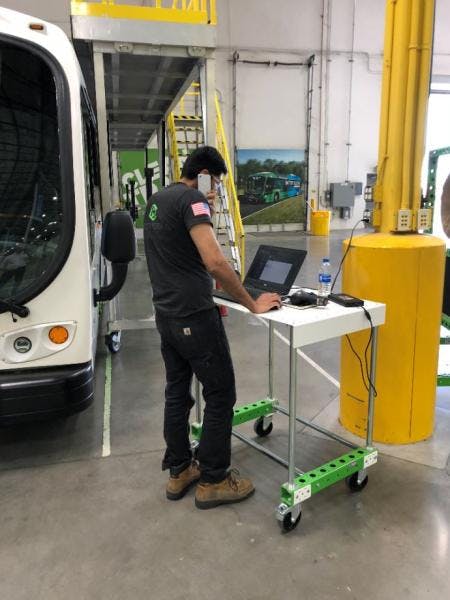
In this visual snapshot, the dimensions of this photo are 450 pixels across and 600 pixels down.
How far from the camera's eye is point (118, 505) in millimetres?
2756

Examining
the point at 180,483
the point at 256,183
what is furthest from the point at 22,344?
the point at 256,183

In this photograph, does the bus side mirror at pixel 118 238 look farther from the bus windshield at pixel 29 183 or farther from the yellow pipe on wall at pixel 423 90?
the yellow pipe on wall at pixel 423 90

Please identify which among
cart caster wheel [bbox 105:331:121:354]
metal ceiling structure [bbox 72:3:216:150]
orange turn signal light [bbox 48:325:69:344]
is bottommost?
cart caster wheel [bbox 105:331:121:354]

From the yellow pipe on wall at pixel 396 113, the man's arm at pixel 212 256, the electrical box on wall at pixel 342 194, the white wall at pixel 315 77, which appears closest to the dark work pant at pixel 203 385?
the man's arm at pixel 212 256

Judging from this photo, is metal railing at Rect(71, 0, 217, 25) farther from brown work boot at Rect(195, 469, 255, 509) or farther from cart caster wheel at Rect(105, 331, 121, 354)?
brown work boot at Rect(195, 469, 255, 509)

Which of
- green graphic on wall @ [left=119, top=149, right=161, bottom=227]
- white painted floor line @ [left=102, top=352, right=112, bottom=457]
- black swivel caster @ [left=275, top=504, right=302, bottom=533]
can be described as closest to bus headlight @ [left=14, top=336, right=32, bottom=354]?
white painted floor line @ [left=102, top=352, right=112, bottom=457]

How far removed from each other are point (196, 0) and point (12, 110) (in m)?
2.19

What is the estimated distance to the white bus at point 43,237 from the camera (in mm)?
2736

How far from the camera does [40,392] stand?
278 cm

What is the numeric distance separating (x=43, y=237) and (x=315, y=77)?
16387mm

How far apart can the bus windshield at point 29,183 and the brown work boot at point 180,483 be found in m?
1.33

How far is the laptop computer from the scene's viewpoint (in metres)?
2.79

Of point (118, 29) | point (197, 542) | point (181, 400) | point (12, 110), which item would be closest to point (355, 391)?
point (181, 400)

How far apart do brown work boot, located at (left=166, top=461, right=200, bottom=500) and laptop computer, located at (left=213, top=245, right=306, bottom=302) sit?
1.06m
